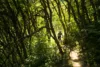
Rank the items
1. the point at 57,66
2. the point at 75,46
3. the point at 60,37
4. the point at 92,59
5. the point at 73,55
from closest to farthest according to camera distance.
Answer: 1. the point at 92,59
2. the point at 57,66
3. the point at 73,55
4. the point at 75,46
5. the point at 60,37

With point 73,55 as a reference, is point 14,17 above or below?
above

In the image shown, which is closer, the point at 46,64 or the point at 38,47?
the point at 46,64

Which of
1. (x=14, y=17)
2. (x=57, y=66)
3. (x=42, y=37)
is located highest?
(x=14, y=17)

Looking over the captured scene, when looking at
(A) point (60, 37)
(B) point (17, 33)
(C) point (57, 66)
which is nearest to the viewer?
(C) point (57, 66)

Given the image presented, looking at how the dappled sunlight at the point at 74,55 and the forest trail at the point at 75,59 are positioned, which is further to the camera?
the dappled sunlight at the point at 74,55

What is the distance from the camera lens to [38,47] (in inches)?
527

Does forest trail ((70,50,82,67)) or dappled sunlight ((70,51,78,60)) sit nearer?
forest trail ((70,50,82,67))

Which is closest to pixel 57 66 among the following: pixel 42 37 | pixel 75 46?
pixel 75 46

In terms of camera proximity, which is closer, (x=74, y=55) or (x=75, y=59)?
(x=75, y=59)

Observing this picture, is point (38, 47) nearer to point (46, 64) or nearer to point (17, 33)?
point (17, 33)

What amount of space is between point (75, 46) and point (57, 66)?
4.41 m

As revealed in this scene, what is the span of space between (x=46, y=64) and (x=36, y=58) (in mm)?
841

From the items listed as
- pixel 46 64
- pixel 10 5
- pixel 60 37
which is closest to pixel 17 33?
pixel 10 5

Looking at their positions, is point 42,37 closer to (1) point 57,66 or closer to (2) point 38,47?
(2) point 38,47
